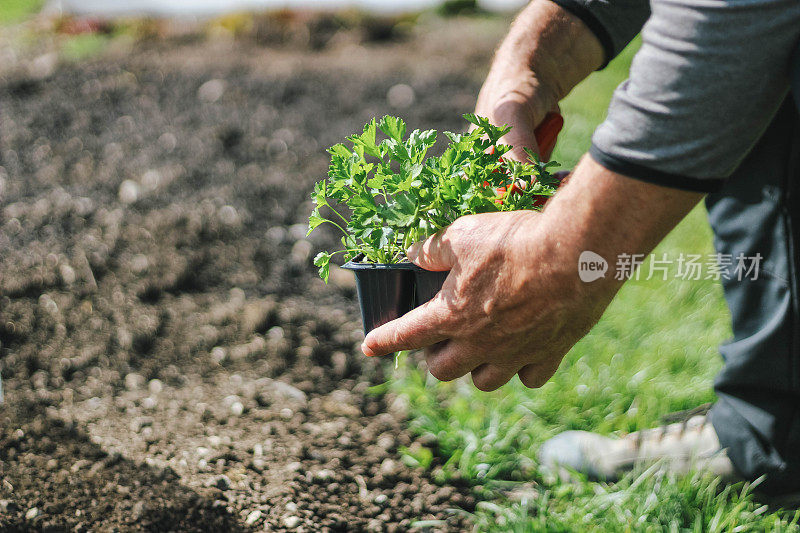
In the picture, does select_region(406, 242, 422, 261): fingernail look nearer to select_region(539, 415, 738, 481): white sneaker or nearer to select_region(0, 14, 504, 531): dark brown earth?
select_region(0, 14, 504, 531): dark brown earth

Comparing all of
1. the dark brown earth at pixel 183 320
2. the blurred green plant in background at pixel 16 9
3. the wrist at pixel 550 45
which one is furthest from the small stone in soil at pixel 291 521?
the blurred green plant in background at pixel 16 9

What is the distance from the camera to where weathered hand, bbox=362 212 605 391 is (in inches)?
49.3

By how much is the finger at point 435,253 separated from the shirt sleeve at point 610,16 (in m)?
0.79

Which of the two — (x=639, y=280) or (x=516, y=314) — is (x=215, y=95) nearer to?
(x=639, y=280)

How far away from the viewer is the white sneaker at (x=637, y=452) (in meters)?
2.02

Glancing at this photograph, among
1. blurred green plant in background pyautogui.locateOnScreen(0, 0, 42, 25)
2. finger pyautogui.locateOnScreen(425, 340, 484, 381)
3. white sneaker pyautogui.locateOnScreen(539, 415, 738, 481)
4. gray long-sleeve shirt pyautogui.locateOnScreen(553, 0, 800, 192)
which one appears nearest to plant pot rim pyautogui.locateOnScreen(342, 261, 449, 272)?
finger pyautogui.locateOnScreen(425, 340, 484, 381)

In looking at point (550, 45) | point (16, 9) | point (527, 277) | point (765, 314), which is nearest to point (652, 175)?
point (527, 277)

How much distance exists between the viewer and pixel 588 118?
4.96 m

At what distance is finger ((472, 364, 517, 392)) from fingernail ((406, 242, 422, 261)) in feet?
0.89

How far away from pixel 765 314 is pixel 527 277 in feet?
3.36

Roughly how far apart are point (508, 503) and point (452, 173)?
3.35 ft

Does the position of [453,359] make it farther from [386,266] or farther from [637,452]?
[637,452]

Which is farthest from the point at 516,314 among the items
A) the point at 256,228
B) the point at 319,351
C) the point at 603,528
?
the point at 256,228

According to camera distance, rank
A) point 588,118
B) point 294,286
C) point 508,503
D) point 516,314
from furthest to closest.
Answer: point 588,118 → point 294,286 → point 508,503 → point 516,314
